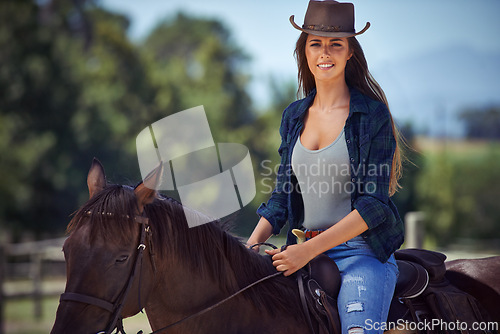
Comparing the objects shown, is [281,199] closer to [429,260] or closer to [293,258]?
[293,258]

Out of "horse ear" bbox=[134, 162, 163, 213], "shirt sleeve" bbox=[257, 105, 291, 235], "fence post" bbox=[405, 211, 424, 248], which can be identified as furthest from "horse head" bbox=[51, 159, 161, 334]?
"fence post" bbox=[405, 211, 424, 248]

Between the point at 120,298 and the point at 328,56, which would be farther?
the point at 328,56

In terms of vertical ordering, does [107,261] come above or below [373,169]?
below

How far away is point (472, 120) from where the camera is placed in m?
57.3

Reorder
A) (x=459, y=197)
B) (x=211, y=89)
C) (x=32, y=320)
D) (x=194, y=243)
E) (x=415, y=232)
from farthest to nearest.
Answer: (x=211, y=89)
(x=459, y=197)
(x=32, y=320)
(x=415, y=232)
(x=194, y=243)

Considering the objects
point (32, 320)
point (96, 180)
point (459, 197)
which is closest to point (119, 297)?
point (96, 180)

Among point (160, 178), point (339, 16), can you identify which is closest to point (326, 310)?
point (160, 178)

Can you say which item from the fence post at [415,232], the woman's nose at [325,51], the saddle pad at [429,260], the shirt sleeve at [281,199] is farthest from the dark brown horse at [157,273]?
the fence post at [415,232]

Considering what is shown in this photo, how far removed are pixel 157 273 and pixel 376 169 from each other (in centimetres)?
106

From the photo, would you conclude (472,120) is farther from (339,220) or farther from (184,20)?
(339,220)

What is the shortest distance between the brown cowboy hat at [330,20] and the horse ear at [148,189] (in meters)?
1.05

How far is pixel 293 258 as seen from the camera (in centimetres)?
245

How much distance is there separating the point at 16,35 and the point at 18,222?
7.85 m

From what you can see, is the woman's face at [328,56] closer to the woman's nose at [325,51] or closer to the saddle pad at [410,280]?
the woman's nose at [325,51]
